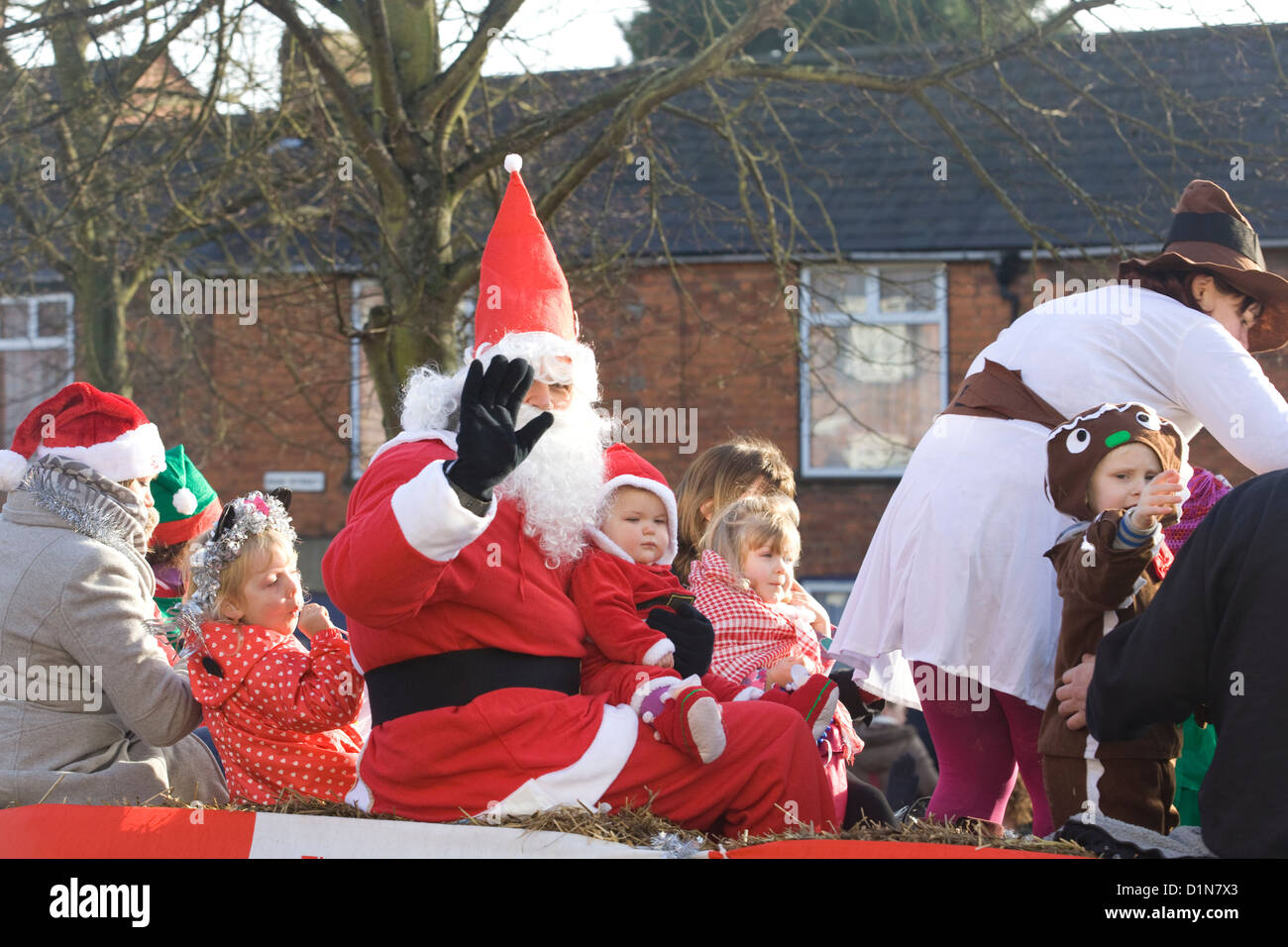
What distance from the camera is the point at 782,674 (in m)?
3.46

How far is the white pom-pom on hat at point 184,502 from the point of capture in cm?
446

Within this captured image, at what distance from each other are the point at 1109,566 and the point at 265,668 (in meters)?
2.02

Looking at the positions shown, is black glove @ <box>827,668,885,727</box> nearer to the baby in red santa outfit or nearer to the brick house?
the baby in red santa outfit

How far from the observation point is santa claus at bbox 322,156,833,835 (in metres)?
2.71

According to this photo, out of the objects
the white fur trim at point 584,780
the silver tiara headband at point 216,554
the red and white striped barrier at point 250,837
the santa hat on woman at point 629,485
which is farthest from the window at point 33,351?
the white fur trim at point 584,780

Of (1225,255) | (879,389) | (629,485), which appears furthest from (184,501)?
(879,389)

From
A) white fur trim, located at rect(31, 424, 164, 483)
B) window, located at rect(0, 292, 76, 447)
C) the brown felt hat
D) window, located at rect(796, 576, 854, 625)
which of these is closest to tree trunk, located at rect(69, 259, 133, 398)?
window, located at rect(0, 292, 76, 447)

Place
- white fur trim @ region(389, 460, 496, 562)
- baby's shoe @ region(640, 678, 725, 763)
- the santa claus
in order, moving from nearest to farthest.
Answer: white fur trim @ region(389, 460, 496, 562), the santa claus, baby's shoe @ region(640, 678, 725, 763)

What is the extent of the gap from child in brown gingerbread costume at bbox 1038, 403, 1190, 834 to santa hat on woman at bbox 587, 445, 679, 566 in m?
0.92

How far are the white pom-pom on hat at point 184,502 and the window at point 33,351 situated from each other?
266 inches

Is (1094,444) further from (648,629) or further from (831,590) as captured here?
(831,590)

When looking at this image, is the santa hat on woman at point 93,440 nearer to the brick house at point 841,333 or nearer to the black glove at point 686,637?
the black glove at point 686,637

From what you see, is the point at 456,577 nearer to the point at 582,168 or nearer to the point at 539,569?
the point at 539,569
